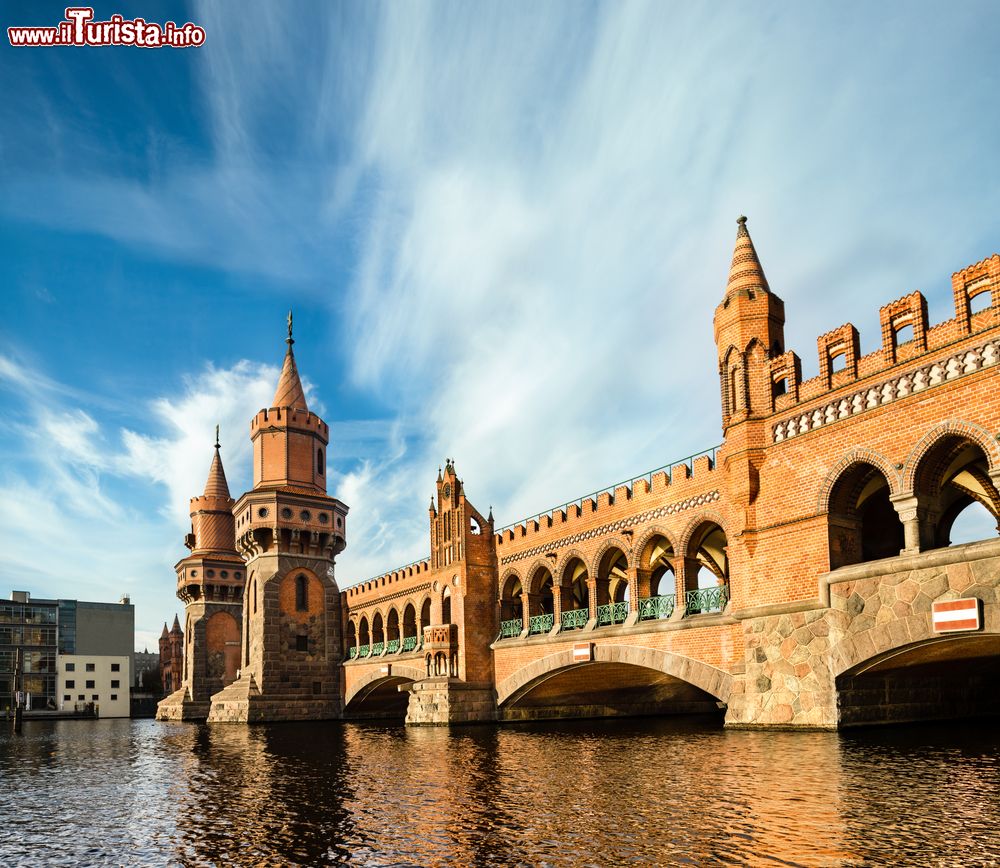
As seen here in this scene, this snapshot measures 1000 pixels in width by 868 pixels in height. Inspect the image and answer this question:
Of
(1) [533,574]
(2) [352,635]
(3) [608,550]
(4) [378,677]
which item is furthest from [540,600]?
(2) [352,635]

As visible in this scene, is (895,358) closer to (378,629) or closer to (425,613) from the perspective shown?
(425,613)

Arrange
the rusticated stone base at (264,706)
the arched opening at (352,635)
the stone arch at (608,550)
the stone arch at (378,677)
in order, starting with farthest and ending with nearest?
the arched opening at (352,635) < the rusticated stone base at (264,706) < the stone arch at (378,677) < the stone arch at (608,550)

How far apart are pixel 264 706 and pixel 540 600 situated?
19.4 m

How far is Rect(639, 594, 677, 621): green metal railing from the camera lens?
28062 mm

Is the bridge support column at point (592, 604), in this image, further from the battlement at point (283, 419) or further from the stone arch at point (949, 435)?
the battlement at point (283, 419)

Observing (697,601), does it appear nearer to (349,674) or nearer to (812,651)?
(812,651)

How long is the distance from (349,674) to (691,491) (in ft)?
95.7

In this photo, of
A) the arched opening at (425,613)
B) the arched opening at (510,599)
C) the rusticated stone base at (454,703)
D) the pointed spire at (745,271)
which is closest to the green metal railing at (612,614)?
the arched opening at (510,599)

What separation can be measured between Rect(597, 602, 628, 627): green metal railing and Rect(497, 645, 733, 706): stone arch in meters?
1.00

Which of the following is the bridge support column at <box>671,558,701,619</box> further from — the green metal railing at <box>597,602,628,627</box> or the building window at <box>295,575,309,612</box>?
the building window at <box>295,575,309,612</box>

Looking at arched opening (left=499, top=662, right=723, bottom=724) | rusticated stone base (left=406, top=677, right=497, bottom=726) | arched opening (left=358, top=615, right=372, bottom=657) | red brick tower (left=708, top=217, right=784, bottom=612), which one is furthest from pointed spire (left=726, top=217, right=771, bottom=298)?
arched opening (left=358, top=615, right=372, bottom=657)

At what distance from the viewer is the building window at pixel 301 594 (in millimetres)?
51688

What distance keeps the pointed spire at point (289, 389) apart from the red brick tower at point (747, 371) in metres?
34.2

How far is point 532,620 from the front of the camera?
3544 cm
